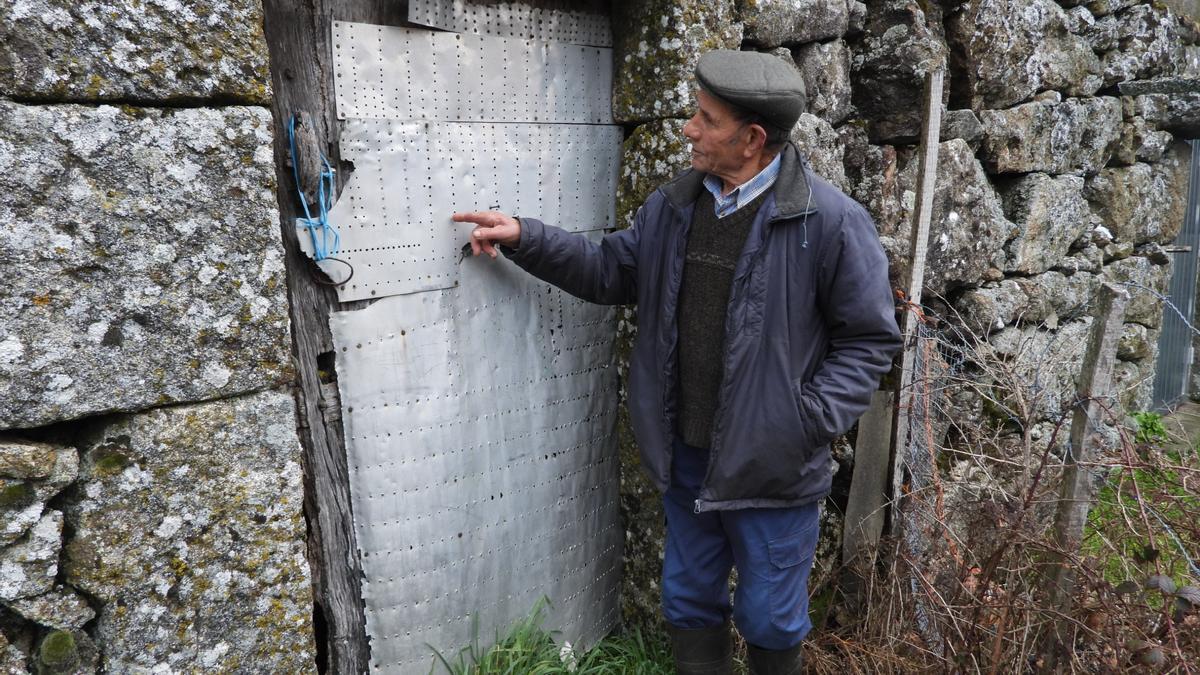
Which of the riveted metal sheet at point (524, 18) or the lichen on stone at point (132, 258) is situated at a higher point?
the riveted metal sheet at point (524, 18)

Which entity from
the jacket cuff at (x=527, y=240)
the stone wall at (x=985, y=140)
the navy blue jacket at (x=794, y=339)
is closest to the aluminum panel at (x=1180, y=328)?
the stone wall at (x=985, y=140)

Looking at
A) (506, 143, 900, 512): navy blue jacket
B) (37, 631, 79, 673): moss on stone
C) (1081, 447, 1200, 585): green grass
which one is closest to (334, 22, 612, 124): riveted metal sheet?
(506, 143, 900, 512): navy blue jacket

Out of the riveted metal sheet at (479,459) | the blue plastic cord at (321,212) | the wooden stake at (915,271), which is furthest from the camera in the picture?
the wooden stake at (915,271)

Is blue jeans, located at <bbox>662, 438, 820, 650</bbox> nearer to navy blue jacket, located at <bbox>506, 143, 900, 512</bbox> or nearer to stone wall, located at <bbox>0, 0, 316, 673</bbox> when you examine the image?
navy blue jacket, located at <bbox>506, 143, 900, 512</bbox>

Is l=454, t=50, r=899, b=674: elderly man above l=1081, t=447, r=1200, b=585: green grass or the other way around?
above

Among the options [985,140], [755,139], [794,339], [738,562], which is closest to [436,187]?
[755,139]

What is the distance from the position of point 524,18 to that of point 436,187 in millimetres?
707

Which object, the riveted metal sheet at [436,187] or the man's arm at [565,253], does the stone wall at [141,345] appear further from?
the man's arm at [565,253]

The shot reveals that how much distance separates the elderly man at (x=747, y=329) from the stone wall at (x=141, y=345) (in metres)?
0.90

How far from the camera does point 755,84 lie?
2469 mm

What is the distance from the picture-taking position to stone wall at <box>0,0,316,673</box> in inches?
70.6

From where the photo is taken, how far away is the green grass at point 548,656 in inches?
118

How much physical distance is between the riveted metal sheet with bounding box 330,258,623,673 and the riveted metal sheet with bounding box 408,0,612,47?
770 mm

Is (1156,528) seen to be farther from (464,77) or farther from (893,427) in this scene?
(464,77)
